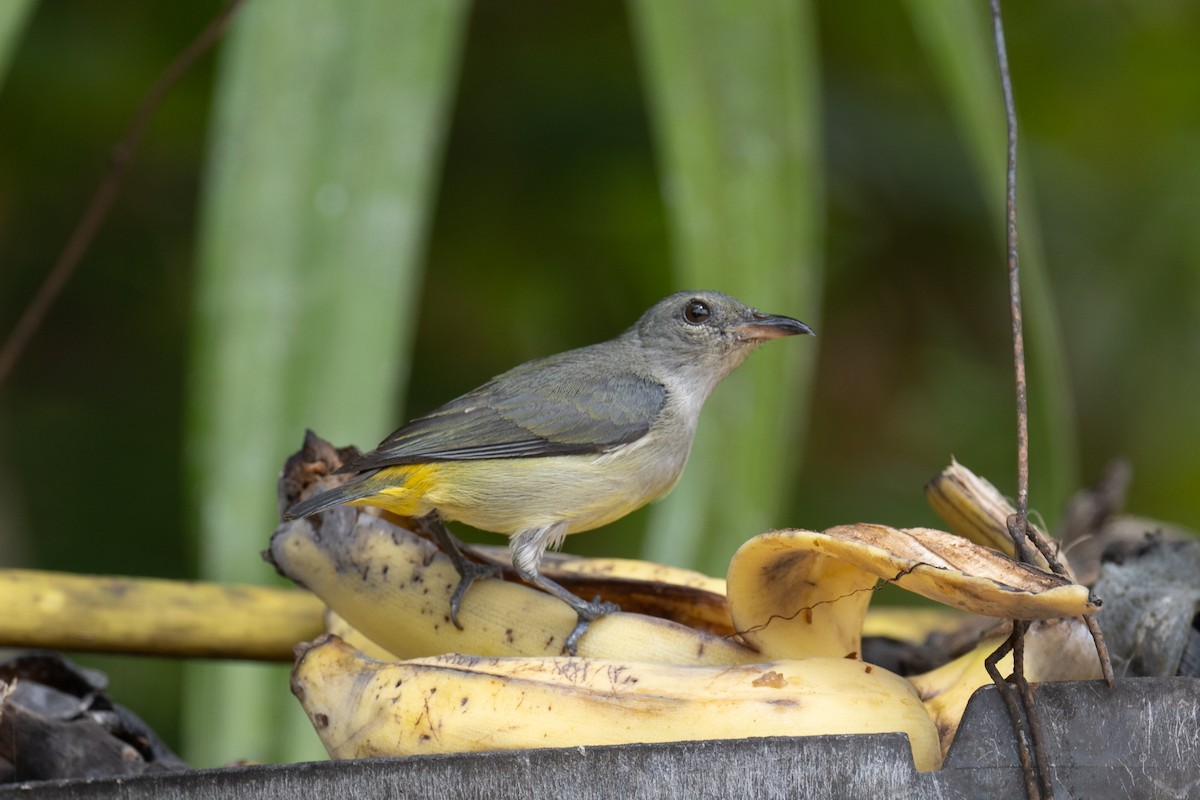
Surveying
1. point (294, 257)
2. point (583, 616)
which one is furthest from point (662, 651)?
point (294, 257)

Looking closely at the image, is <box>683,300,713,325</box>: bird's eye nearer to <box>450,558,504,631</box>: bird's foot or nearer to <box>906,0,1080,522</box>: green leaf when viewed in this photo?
<box>906,0,1080,522</box>: green leaf

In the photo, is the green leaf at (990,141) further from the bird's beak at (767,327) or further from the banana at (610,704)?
the banana at (610,704)

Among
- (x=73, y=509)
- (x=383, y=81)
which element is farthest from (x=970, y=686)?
(x=73, y=509)

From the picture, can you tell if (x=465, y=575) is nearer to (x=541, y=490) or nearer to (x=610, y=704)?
(x=541, y=490)

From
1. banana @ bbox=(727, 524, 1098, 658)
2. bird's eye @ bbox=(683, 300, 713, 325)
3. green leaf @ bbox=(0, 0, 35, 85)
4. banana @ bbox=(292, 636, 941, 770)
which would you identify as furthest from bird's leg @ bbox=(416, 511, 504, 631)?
green leaf @ bbox=(0, 0, 35, 85)

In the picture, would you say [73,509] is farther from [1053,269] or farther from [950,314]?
[1053,269]

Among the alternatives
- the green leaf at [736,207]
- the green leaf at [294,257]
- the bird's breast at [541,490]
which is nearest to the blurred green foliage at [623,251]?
the green leaf at [736,207]
